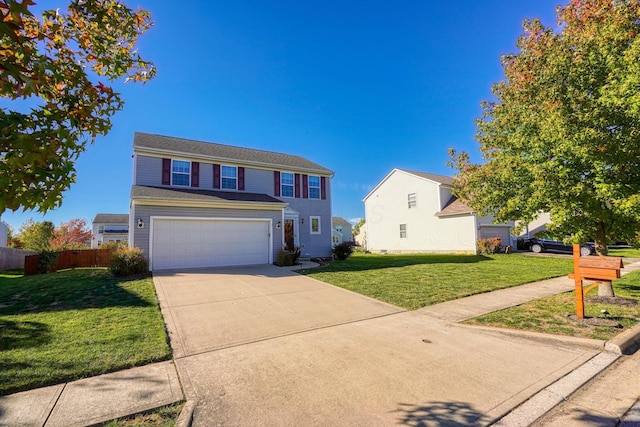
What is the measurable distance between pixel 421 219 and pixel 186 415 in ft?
79.1

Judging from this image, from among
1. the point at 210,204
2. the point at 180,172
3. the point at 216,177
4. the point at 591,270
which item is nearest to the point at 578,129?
the point at 591,270

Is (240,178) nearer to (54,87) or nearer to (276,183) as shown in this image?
(276,183)

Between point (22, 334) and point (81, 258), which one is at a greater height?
point (81, 258)

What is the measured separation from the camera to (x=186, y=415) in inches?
109

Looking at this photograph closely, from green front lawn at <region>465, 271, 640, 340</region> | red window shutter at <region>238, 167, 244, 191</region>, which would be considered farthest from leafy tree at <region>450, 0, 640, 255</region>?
red window shutter at <region>238, 167, 244, 191</region>

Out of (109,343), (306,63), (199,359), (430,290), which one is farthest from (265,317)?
(306,63)

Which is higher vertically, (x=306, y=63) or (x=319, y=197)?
(x=306, y=63)

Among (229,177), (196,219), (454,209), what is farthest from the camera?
(454,209)

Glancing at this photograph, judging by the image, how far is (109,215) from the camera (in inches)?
1725

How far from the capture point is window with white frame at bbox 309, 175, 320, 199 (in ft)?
61.7

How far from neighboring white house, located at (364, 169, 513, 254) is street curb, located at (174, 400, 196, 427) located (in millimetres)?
21201

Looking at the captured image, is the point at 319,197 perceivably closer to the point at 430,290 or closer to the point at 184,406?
the point at 430,290

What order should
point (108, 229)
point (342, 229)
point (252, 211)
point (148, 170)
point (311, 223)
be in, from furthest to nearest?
point (342, 229) < point (108, 229) < point (311, 223) < point (252, 211) < point (148, 170)

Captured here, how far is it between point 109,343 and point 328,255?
566 inches
